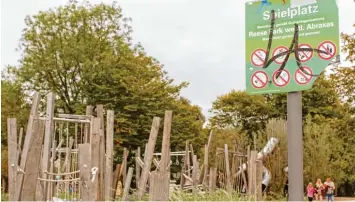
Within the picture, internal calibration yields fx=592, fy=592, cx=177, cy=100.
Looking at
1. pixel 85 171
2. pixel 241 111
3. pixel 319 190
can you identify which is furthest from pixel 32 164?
pixel 241 111

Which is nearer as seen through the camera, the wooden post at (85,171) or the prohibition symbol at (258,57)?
the wooden post at (85,171)

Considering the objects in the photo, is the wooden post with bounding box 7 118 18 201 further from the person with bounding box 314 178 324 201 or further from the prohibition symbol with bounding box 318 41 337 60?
the person with bounding box 314 178 324 201

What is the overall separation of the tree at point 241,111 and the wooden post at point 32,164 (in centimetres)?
2949

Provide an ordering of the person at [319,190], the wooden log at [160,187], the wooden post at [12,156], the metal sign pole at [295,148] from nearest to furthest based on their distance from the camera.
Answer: the wooden log at [160,187] → the metal sign pole at [295,148] → the wooden post at [12,156] → the person at [319,190]

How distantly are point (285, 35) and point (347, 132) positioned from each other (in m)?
15.3

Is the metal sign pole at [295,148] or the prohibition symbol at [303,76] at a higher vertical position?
the prohibition symbol at [303,76]

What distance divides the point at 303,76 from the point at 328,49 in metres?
0.24

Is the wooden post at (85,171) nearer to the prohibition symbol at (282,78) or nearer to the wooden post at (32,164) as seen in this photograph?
the wooden post at (32,164)

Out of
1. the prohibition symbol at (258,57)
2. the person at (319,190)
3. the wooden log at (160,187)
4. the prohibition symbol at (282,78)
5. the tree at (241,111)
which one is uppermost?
the tree at (241,111)

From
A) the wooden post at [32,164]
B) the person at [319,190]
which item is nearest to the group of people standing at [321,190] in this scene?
the person at [319,190]

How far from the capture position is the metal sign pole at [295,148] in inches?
155

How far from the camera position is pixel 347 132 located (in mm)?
18406

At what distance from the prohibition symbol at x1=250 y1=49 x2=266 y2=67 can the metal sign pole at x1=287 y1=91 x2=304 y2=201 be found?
11.4 inches

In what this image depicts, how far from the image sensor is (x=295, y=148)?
156 inches
